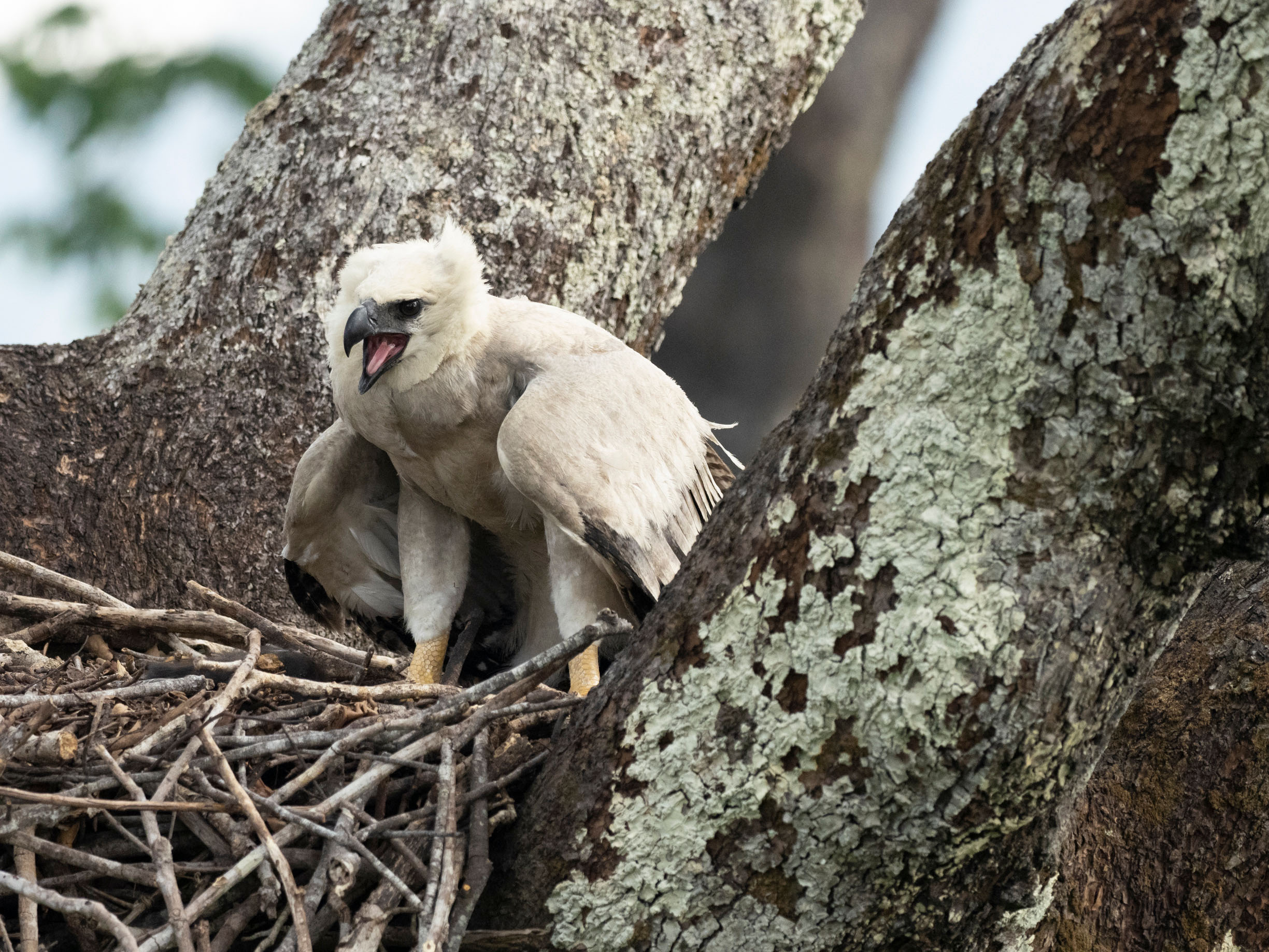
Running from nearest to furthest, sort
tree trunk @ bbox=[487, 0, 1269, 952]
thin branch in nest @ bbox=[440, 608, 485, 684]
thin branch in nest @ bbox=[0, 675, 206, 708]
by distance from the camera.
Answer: tree trunk @ bbox=[487, 0, 1269, 952]
thin branch in nest @ bbox=[0, 675, 206, 708]
thin branch in nest @ bbox=[440, 608, 485, 684]

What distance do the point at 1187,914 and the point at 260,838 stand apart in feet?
6.16

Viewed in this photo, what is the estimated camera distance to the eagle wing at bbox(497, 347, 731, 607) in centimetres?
348

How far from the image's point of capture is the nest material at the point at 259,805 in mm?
2217

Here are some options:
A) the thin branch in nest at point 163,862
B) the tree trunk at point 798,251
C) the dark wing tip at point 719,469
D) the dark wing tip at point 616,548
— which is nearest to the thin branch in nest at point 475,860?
the thin branch in nest at point 163,862

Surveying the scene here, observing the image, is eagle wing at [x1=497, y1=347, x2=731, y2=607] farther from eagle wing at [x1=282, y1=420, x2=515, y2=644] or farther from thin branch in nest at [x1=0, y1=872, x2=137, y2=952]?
thin branch in nest at [x1=0, y1=872, x2=137, y2=952]

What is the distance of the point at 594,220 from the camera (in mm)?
4789

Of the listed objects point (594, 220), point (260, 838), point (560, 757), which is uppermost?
point (594, 220)

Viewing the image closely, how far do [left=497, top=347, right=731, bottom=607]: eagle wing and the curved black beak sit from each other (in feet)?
1.53

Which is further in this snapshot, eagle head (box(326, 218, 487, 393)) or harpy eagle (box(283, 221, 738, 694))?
eagle head (box(326, 218, 487, 393))

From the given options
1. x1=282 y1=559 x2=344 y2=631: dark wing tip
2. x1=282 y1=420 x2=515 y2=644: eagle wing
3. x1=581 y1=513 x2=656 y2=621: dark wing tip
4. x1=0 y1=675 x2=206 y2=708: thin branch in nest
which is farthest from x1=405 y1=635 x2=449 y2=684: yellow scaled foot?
x1=0 y1=675 x2=206 y2=708: thin branch in nest

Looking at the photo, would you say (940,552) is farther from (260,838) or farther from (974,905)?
(260,838)

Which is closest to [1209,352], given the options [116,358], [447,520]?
[447,520]

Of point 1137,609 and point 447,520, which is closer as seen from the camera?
point 1137,609

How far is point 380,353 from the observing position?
3740 mm
